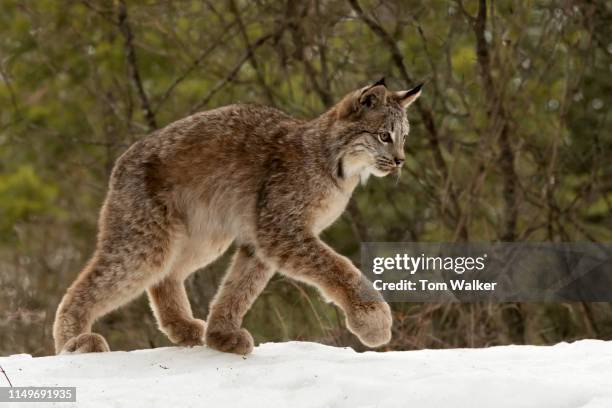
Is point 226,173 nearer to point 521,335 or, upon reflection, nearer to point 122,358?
point 122,358

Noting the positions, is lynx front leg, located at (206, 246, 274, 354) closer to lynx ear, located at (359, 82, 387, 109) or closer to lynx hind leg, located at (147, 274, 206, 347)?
lynx hind leg, located at (147, 274, 206, 347)

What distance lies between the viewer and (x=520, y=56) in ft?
34.2

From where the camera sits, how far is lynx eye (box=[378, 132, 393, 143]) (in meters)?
5.92

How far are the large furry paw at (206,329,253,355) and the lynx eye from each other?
54.9 inches

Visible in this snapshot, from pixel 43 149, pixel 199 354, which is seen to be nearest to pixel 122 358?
pixel 199 354

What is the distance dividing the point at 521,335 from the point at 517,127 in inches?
83.3

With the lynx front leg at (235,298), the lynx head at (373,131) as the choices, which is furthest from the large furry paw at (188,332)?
the lynx head at (373,131)

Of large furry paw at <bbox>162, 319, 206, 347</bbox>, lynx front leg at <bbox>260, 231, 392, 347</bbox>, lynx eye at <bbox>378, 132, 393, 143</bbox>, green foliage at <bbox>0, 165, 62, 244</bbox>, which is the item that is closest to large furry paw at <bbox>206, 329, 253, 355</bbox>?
large furry paw at <bbox>162, 319, 206, 347</bbox>

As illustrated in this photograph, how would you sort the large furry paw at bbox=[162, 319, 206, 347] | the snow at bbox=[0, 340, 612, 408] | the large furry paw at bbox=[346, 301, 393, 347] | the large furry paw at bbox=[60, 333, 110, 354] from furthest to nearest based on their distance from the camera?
the large furry paw at bbox=[162, 319, 206, 347]
the large furry paw at bbox=[60, 333, 110, 354]
the large furry paw at bbox=[346, 301, 393, 347]
the snow at bbox=[0, 340, 612, 408]

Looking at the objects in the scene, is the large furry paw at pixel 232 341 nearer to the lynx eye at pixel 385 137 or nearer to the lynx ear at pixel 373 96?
the lynx eye at pixel 385 137

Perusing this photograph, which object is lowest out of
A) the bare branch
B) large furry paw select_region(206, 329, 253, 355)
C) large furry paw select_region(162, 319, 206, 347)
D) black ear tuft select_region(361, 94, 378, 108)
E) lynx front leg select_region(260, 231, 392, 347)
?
large furry paw select_region(206, 329, 253, 355)

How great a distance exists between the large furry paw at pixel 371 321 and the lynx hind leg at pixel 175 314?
120 cm

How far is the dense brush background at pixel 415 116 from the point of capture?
9.94 m

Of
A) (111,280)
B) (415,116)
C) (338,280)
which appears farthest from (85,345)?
(415,116)
